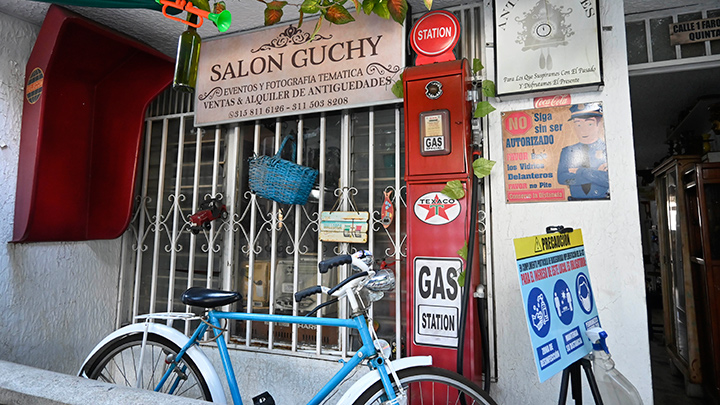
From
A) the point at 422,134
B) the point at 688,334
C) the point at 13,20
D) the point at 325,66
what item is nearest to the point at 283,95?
the point at 325,66

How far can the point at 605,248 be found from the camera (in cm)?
190

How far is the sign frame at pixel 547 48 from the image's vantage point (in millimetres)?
1934

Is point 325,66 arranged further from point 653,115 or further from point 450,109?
point 653,115

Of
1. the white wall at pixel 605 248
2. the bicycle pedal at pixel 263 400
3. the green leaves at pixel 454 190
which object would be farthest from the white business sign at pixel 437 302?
the bicycle pedal at pixel 263 400

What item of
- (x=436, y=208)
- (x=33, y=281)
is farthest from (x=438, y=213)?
(x=33, y=281)

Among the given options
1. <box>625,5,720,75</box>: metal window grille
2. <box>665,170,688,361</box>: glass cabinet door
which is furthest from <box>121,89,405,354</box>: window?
<box>665,170,688,361</box>: glass cabinet door

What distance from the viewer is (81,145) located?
264cm

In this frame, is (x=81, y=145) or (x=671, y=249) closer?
(x=81, y=145)

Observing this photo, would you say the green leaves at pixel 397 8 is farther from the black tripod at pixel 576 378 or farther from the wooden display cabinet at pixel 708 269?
the wooden display cabinet at pixel 708 269

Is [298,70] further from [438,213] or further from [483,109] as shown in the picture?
[438,213]

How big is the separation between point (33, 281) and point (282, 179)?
1845 millimetres

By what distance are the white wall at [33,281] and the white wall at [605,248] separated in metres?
2.87

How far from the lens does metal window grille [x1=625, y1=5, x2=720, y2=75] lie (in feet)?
6.62

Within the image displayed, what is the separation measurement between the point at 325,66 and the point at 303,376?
6.51ft
